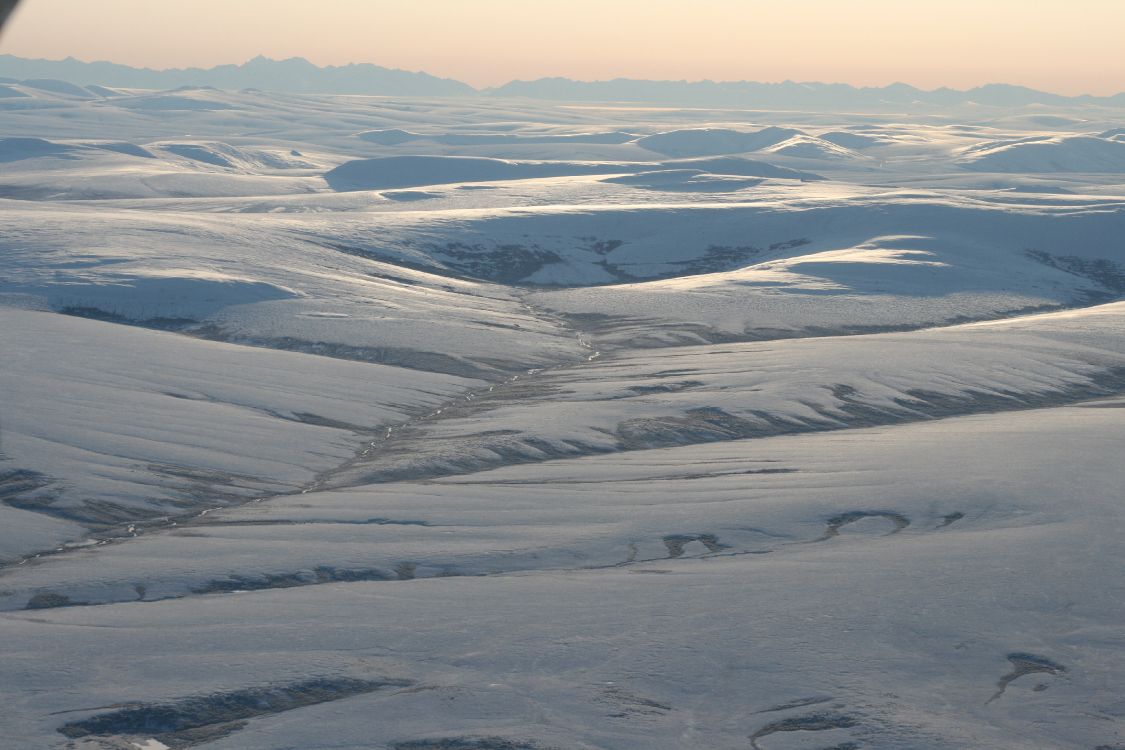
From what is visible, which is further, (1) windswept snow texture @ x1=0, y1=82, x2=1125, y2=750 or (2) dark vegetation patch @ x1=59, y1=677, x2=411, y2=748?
(1) windswept snow texture @ x1=0, y1=82, x2=1125, y2=750

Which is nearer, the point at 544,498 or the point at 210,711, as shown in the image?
the point at 210,711

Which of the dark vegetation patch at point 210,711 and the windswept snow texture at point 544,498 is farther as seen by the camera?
the windswept snow texture at point 544,498

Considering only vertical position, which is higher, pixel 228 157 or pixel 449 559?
pixel 228 157

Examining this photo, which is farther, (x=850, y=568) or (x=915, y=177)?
(x=915, y=177)

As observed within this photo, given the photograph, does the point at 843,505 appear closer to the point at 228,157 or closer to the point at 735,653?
the point at 735,653

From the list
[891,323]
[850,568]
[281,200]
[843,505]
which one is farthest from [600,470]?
[281,200]

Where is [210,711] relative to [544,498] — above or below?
below

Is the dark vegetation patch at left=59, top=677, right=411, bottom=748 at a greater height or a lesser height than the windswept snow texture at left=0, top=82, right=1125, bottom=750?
lesser

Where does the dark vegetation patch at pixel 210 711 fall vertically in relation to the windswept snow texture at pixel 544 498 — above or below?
below
